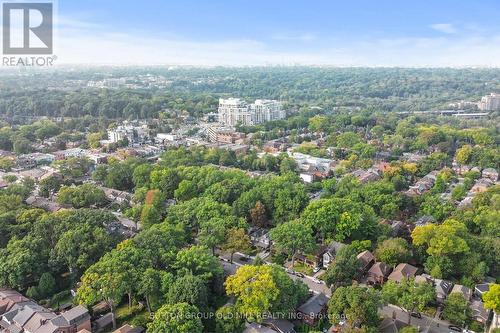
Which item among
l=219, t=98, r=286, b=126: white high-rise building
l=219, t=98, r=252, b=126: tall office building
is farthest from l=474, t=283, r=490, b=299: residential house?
l=219, t=98, r=252, b=126: tall office building

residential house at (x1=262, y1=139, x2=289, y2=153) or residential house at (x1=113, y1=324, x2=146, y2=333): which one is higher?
residential house at (x1=262, y1=139, x2=289, y2=153)

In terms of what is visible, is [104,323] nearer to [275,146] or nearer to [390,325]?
[390,325]

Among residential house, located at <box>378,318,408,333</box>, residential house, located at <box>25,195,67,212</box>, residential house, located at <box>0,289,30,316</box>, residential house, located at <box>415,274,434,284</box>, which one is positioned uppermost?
residential house, located at <box>415,274,434,284</box>

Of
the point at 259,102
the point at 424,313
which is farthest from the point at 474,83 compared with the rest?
the point at 424,313

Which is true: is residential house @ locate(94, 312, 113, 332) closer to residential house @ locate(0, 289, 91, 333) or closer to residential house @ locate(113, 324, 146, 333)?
residential house @ locate(0, 289, 91, 333)

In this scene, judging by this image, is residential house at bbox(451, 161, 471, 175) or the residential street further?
residential house at bbox(451, 161, 471, 175)

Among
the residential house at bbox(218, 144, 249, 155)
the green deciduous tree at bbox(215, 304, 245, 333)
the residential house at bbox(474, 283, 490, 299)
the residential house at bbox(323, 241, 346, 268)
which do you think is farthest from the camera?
the residential house at bbox(218, 144, 249, 155)

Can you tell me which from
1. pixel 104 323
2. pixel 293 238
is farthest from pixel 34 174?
pixel 293 238

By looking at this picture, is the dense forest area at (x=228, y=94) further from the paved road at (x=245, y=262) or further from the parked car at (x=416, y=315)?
the parked car at (x=416, y=315)
